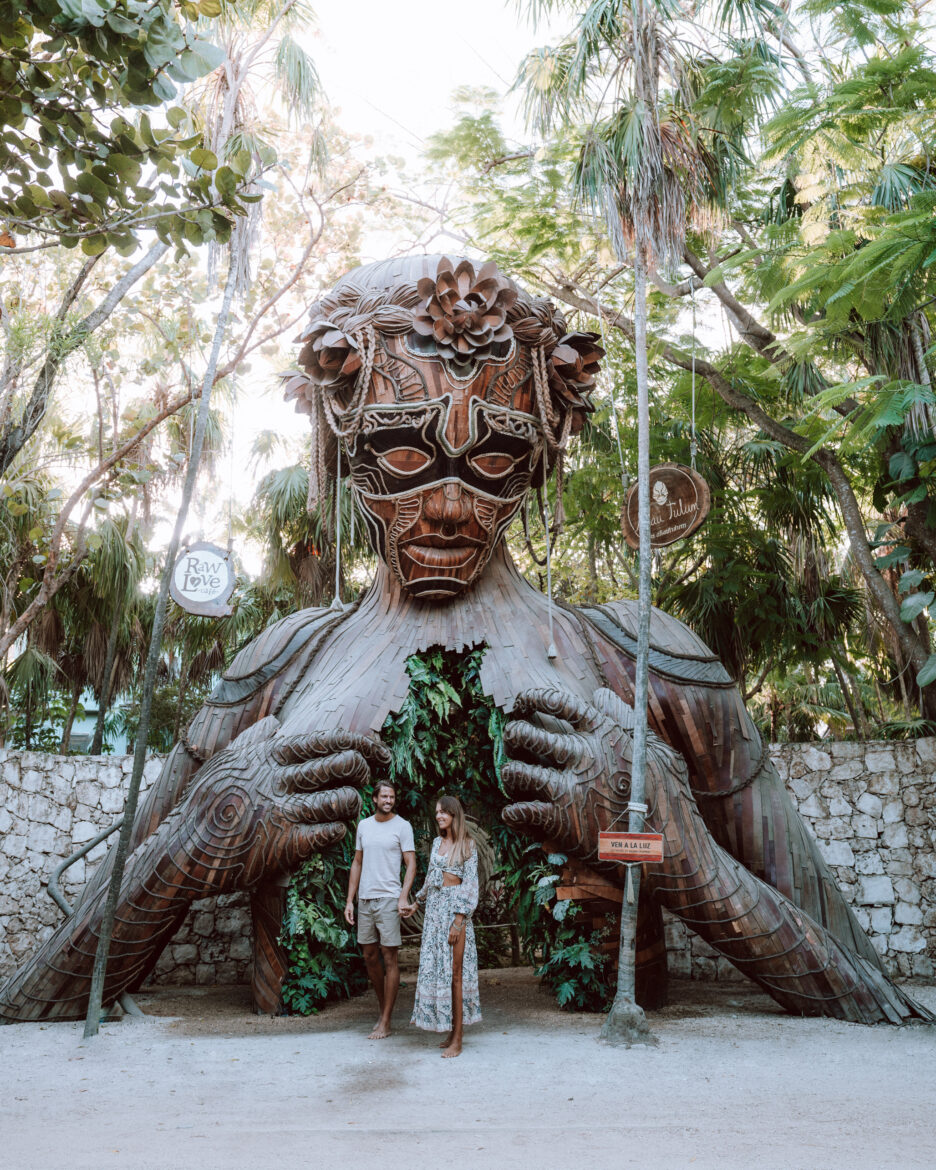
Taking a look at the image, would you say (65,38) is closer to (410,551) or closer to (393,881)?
(410,551)

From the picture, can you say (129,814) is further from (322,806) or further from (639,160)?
(639,160)

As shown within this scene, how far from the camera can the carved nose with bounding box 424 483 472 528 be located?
20.5 feet

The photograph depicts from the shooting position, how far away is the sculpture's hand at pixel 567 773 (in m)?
5.63

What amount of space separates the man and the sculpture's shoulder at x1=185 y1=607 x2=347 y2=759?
1362 mm

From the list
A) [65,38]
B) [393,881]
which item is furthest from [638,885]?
[65,38]

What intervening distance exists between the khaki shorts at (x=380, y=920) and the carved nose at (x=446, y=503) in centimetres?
219

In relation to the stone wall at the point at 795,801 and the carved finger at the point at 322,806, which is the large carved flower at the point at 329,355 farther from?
the stone wall at the point at 795,801

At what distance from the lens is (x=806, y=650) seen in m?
10.4

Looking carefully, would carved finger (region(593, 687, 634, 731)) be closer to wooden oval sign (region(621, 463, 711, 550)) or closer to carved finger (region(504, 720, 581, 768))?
carved finger (region(504, 720, 581, 768))

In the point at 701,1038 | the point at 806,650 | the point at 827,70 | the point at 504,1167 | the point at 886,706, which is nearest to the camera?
the point at 504,1167

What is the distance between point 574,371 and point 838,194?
8.03 feet

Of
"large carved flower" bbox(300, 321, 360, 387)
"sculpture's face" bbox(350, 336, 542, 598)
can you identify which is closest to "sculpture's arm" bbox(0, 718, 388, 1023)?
"sculpture's face" bbox(350, 336, 542, 598)

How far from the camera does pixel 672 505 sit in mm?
6984

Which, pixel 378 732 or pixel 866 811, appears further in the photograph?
pixel 866 811
